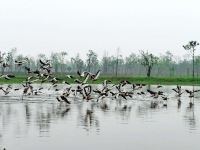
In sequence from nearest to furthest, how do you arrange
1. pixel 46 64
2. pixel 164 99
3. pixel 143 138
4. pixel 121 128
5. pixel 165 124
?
pixel 143 138 < pixel 121 128 < pixel 165 124 < pixel 46 64 < pixel 164 99

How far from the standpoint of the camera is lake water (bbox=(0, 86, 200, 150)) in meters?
20.7

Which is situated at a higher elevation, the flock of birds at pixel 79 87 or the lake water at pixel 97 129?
the flock of birds at pixel 79 87

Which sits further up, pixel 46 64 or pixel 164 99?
pixel 46 64

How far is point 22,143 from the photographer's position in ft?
67.0

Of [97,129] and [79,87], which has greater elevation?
[79,87]

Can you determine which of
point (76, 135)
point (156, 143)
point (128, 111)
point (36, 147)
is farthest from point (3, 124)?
point (128, 111)

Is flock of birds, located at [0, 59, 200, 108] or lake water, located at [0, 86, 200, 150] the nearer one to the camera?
lake water, located at [0, 86, 200, 150]

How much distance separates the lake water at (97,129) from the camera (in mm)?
20734

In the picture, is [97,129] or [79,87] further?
[79,87]

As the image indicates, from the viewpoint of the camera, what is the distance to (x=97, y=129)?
25828 mm

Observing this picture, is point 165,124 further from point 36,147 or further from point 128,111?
point 36,147

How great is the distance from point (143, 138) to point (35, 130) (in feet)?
18.1

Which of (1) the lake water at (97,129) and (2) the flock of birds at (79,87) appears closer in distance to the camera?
(1) the lake water at (97,129)

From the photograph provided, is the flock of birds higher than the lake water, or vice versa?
the flock of birds
